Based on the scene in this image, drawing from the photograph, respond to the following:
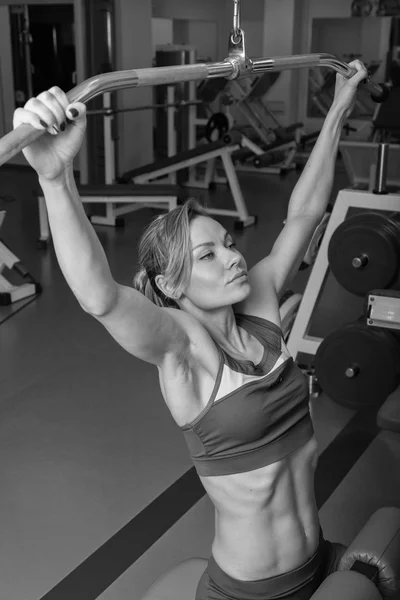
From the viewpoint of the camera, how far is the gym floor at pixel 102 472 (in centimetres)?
201

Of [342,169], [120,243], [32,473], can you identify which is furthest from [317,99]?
[32,473]

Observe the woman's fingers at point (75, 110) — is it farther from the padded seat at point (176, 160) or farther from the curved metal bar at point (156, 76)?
the padded seat at point (176, 160)

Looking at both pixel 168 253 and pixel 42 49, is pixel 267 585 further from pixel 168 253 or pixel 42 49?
pixel 42 49

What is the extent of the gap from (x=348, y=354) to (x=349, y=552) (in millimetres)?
1468

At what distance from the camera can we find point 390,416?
2.41 meters

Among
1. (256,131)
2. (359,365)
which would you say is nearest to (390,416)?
(359,365)

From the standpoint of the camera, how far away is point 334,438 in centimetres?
269

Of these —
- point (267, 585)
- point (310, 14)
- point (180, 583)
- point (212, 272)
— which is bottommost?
point (180, 583)

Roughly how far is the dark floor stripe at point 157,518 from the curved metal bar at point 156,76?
1.42m

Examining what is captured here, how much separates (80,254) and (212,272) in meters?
0.31

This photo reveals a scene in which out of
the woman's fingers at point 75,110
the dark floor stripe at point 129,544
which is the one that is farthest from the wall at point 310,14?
the woman's fingers at point 75,110

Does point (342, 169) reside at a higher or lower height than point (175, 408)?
lower

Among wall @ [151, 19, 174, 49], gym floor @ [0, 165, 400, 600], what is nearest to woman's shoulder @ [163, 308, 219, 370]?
gym floor @ [0, 165, 400, 600]

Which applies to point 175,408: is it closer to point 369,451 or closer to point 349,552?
point 349,552
